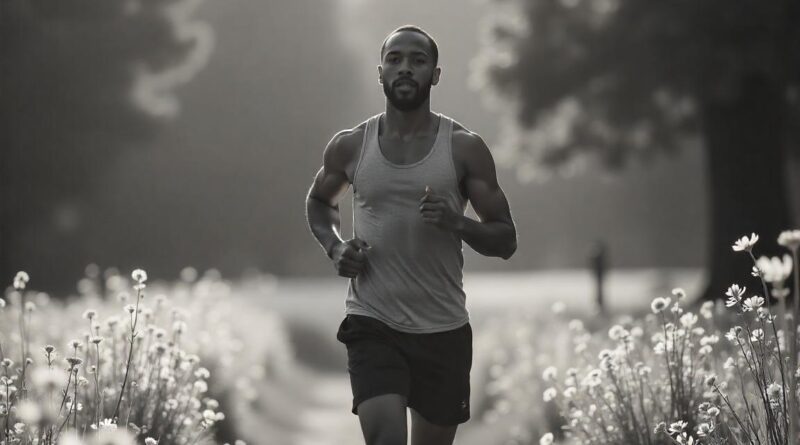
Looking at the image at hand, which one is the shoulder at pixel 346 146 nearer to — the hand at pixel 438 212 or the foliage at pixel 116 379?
the hand at pixel 438 212

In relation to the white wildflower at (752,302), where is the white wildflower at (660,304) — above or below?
above

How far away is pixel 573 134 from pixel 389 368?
1625 cm

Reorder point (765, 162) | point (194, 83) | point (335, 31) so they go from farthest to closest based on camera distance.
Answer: point (335, 31) < point (194, 83) < point (765, 162)

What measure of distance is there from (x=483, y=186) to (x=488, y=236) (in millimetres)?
242

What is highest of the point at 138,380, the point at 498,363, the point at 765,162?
the point at 765,162

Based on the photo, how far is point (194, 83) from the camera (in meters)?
54.3

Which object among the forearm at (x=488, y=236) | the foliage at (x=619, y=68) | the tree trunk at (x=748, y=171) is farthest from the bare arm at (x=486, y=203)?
the tree trunk at (x=748, y=171)

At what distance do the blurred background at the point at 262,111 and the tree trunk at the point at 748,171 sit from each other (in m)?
0.04

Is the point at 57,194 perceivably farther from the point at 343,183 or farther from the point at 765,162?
the point at 343,183

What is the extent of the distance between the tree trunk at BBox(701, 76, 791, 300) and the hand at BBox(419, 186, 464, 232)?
13.4m

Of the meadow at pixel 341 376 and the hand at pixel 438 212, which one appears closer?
the hand at pixel 438 212

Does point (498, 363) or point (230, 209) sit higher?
point (230, 209)

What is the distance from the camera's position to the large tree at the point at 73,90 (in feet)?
84.1

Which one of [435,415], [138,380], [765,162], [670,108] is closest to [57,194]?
[670,108]
